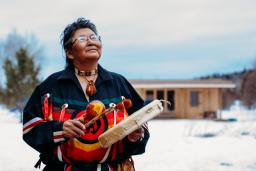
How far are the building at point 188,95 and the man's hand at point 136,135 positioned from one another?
23.1 meters

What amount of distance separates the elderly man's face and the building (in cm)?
2294

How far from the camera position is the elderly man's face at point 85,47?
7.75 feet

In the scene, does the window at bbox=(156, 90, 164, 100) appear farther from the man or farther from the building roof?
the man

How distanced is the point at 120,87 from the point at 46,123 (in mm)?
440

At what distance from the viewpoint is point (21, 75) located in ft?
82.2

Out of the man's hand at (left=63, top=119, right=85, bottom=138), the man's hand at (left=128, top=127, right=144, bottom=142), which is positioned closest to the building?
the man's hand at (left=128, top=127, right=144, bottom=142)

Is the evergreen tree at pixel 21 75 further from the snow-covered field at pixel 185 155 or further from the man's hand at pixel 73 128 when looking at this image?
the man's hand at pixel 73 128

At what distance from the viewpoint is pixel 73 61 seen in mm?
2465

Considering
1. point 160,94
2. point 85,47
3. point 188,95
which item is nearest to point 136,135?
point 85,47

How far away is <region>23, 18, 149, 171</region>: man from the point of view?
223cm

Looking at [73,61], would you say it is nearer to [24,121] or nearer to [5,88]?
[24,121]

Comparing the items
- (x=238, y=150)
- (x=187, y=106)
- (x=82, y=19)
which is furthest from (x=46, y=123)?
(x=187, y=106)

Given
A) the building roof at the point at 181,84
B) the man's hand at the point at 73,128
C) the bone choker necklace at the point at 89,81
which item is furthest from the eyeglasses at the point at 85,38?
the building roof at the point at 181,84

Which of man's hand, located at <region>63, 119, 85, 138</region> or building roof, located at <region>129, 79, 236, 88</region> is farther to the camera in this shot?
building roof, located at <region>129, 79, 236, 88</region>
